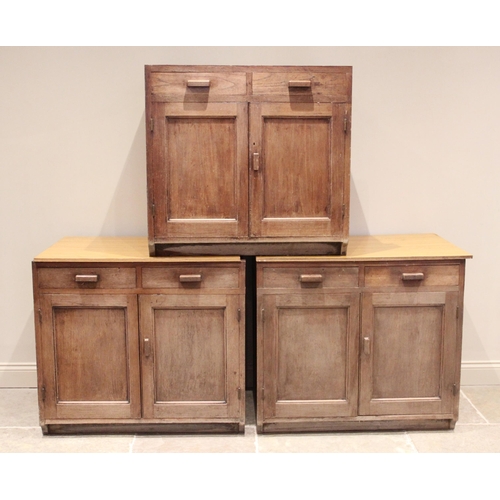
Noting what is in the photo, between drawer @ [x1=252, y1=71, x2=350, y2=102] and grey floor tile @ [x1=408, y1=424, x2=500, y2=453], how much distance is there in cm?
157

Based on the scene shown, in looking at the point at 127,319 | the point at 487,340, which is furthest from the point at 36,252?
the point at 487,340

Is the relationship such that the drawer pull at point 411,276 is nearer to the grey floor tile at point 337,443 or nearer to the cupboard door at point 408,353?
the cupboard door at point 408,353

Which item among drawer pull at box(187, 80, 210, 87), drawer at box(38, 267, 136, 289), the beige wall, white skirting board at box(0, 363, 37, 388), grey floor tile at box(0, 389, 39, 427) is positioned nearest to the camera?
drawer pull at box(187, 80, 210, 87)

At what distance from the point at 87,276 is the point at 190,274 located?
445 millimetres

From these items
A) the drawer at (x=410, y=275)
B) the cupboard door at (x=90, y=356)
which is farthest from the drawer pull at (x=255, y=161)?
the cupboard door at (x=90, y=356)

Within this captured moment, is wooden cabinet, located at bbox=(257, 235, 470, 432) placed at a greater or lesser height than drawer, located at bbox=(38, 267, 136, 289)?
lesser

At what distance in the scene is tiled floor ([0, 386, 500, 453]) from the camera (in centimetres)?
284

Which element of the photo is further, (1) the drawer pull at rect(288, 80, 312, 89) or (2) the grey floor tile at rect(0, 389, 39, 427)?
A: (2) the grey floor tile at rect(0, 389, 39, 427)

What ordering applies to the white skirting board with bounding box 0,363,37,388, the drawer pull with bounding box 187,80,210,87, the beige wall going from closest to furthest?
1. the drawer pull with bounding box 187,80,210,87
2. the beige wall
3. the white skirting board with bounding box 0,363,37,388

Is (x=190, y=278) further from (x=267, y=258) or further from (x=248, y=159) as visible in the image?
(x=248, y=159)

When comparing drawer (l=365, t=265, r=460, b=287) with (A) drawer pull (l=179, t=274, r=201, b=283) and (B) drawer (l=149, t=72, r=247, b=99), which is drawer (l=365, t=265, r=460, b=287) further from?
(B) drawer (l=149, t=72, r=247, b=99)

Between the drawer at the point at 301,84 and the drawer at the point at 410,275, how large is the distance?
30.7 inches

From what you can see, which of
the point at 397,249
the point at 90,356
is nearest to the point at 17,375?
the point at 90,356

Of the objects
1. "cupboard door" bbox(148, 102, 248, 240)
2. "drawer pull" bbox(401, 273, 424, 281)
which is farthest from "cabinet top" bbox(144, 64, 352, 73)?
"drawer pull" bbox(401, 273, 424, 281)
